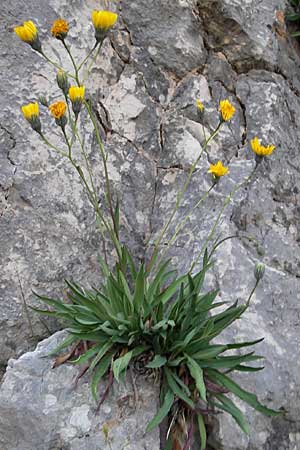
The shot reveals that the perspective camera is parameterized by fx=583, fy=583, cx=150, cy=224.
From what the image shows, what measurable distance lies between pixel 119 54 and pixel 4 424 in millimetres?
2244

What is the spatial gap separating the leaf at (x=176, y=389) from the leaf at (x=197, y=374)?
59 mm

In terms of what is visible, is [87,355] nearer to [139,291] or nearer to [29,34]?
[139,291]

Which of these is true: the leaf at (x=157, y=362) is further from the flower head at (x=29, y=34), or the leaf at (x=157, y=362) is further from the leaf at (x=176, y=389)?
the flower head at (x=29, y=34)

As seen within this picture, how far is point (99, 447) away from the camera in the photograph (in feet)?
8.00

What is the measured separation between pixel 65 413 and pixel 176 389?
1.61 feet

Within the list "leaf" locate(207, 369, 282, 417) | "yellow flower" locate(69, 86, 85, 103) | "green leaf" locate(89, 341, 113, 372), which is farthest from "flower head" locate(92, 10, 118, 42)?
"leaf" locate(207, 369, 282, 417)

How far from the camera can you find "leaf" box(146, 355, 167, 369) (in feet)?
8.03

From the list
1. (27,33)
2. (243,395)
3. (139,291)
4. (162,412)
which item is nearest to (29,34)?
(27,33)

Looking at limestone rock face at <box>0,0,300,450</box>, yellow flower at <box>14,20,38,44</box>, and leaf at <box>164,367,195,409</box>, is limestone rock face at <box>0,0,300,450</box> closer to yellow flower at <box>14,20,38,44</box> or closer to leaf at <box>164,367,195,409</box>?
leaf at <box>164,367,195,409</box>

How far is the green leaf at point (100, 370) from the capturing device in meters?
2.45

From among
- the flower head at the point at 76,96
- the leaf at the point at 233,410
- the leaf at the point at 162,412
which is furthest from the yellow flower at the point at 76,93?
the leaf at the point at 233,410

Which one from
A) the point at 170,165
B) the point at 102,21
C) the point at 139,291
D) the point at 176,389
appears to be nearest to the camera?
the point at 102,21

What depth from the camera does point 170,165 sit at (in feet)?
11.3

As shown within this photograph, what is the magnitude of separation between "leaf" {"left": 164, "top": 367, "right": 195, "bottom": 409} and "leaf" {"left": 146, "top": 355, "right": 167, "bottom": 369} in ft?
0.16
